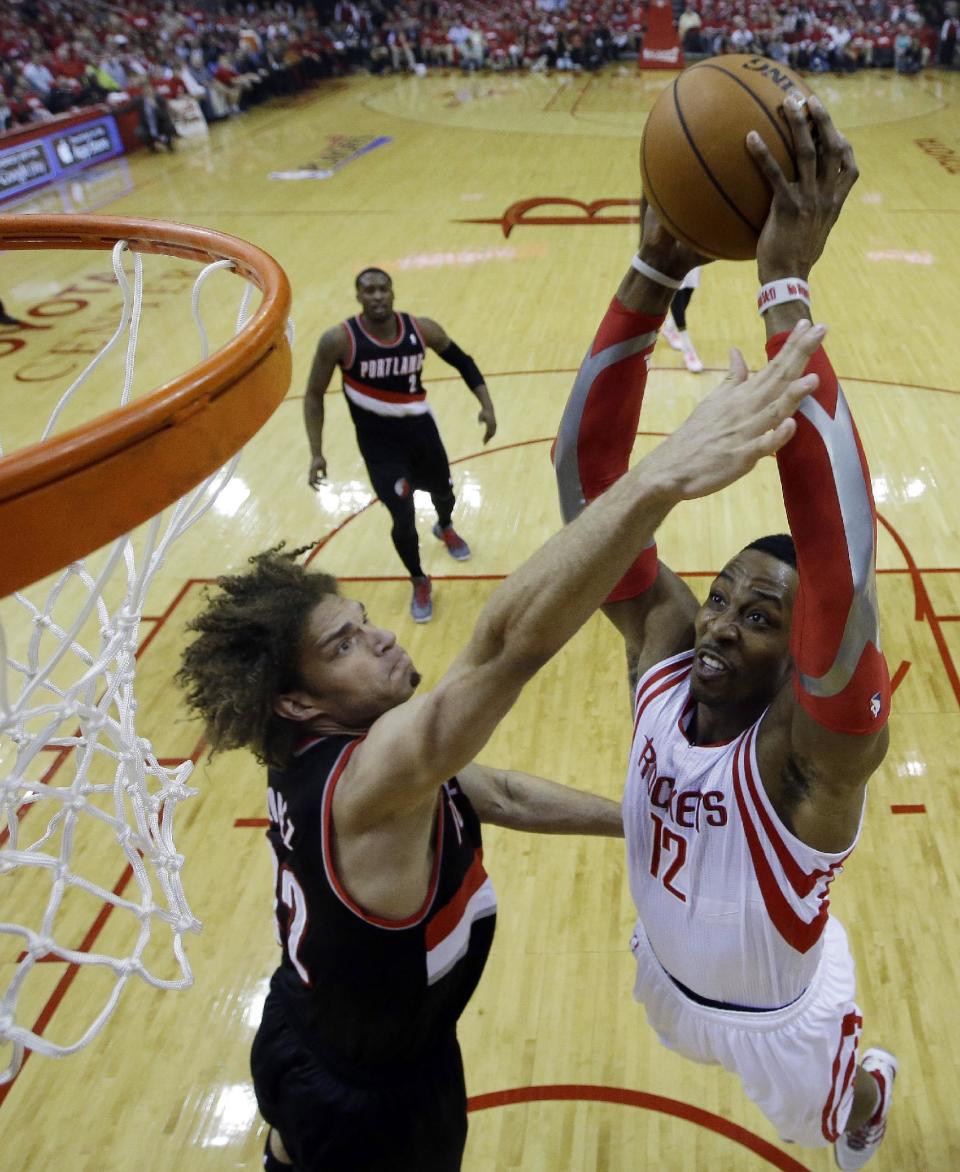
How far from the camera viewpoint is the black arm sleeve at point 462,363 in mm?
5551

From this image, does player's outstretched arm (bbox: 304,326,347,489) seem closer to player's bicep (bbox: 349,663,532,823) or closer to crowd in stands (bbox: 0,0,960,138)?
player's bicep (bbox: 349,663,532,823)

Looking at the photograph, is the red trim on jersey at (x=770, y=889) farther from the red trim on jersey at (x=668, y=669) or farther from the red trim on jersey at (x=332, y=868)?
the red trim on jersey at (x=332, y=868)

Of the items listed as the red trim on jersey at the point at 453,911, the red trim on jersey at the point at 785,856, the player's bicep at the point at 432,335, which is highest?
the red trim on jersey at the point at 785,856

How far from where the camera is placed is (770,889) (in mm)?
1958

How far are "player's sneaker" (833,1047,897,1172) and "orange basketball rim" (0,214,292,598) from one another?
7.66ft

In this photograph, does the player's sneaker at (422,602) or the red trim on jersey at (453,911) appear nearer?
the red trim on jersey at (453,911)

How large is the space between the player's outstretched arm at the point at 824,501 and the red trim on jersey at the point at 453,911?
0.78 metres

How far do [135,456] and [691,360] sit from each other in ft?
22.1

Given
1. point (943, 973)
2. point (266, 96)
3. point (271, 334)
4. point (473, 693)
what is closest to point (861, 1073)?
point (943, 973)

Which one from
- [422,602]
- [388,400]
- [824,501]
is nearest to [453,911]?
[824,501]

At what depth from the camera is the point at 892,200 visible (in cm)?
1211

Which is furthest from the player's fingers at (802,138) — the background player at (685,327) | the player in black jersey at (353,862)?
the background player at (685,327)

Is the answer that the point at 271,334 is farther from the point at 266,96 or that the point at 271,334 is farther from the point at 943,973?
the point at 266,96

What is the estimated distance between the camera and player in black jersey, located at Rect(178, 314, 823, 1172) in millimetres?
1703
